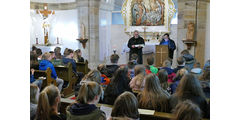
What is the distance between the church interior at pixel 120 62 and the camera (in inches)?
108

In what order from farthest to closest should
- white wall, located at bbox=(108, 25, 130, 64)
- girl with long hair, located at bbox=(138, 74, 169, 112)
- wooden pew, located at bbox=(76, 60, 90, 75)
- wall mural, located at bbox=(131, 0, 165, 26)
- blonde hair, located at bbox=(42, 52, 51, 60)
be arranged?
white wall, located at bbox=(108, 25, 130, 64), wall mural, located at bbox=(131, 0, 165, 26), wooden pew, located at bbox=(76, 60, 90, 75), blonde hair, located at bbox=(42, 52, 51, 60), girl with long hair, located at bbox=(138, 74, 169, 112)

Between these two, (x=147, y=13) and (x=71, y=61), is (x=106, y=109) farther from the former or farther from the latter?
(x=147, y=13)

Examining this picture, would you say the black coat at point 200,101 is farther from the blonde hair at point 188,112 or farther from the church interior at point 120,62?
the blonde hair at point 188,112

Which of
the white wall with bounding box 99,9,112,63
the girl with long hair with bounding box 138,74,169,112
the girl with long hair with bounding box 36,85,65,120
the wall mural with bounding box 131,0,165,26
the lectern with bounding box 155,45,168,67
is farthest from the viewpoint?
the white wall with bounding box 99,9,112,63

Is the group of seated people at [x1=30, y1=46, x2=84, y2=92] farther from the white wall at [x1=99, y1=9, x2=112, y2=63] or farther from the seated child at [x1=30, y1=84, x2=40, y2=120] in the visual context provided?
the white wall at [x1=99, y1=9, x2=112, y2=63]

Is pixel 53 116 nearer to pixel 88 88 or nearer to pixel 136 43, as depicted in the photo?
pixel 88 88

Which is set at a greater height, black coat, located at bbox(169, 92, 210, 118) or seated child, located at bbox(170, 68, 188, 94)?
seated child, located at bbox(170, 68, 188, 94)

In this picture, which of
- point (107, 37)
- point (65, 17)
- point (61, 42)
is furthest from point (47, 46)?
point (107, 37)

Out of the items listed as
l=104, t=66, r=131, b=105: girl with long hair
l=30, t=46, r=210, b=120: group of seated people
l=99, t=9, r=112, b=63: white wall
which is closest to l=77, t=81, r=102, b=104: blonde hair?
l=30, t=46, r=210, b=120: group of seated people

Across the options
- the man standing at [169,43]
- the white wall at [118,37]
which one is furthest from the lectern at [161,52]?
the white wall at [118,37]

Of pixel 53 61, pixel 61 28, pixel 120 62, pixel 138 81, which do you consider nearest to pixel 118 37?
pixel 120 62

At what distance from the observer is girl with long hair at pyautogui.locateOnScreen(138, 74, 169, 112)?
128 inches

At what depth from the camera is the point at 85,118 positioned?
2623mm

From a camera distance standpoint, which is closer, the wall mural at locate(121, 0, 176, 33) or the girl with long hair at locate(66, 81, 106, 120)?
the girl with long hair at locate(66, 81, 106, 120)
